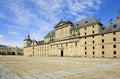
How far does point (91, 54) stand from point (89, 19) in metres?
16.6

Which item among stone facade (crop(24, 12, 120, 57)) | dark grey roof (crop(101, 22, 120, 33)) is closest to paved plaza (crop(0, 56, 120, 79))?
stone facade (crop(24, 12, 120, 57))

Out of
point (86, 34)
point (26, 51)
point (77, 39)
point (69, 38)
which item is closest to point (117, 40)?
point (86, 34)

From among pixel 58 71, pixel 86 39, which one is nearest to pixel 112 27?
pixel 86 39

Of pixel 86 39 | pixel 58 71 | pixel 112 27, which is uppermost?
pixel 112 27

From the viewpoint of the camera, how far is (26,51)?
114375 mm

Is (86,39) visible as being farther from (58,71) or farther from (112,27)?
(58,71)

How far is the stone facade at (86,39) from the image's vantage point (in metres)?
45.6

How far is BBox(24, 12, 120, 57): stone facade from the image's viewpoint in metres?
45.6

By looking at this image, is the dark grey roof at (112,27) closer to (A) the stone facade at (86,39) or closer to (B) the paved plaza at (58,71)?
(A) the stone facade at (86,39)

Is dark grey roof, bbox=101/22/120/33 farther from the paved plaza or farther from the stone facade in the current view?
the paved plaza

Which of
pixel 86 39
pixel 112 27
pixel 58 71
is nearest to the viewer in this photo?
pixel 58 71

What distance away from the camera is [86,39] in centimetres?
5441

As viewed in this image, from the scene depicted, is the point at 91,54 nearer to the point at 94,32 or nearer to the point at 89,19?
the point at 94,32

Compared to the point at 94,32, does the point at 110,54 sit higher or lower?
lower
